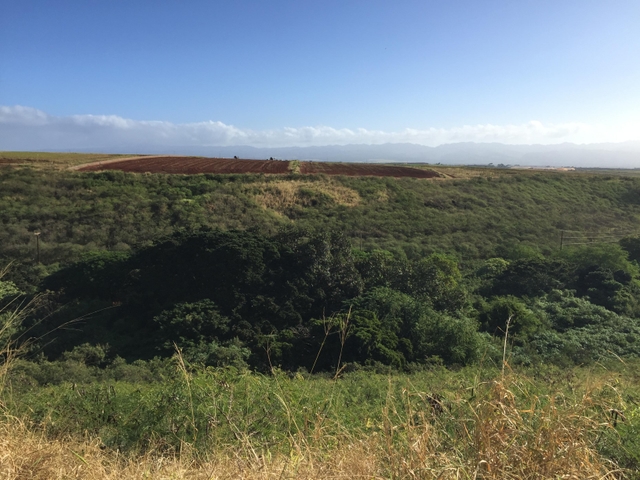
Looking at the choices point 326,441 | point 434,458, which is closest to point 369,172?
point 326,441

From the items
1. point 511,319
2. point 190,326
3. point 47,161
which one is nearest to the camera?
point 190,326

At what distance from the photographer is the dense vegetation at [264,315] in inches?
146

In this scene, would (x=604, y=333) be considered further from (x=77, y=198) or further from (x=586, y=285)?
(x=77, y=198)

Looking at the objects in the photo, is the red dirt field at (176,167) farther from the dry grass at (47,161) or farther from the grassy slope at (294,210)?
the grassy slope at (294,210)

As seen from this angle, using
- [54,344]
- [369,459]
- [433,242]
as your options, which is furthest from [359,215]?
[369,459]

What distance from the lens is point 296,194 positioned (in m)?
27.5

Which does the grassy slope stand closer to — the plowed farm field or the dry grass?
the plowed farm field

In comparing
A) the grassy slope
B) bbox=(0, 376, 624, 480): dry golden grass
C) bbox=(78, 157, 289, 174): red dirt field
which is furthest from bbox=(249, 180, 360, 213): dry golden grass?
bbox=(0, 376, 624, 480): dry golden grass

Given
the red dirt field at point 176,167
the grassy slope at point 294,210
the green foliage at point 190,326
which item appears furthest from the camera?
the red dirt field at point 176,167

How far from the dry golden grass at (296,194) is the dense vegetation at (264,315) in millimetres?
3934

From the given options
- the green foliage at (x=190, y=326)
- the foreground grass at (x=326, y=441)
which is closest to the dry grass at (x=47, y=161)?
the green foliage at (x=190, y=326)

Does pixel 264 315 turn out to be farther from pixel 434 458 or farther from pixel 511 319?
pixel 434 458

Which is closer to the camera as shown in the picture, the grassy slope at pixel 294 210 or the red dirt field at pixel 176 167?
the grassy slope at pixel 294 210

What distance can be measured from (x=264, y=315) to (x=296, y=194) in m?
18.2
